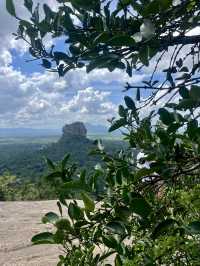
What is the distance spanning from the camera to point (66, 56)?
5.96 ft

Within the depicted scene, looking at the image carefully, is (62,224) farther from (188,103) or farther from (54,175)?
(188,103)

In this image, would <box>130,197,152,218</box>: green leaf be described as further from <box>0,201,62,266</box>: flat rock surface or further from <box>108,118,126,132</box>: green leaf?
<box>0,201,62,266</box>: flat rock surface

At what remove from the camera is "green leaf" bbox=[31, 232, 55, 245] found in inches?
62.3

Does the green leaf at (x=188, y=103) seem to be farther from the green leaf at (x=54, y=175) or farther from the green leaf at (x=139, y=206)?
the green leaf at (x=54, y=175)

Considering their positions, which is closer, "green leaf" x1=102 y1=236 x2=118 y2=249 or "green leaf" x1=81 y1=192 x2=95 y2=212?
"green leaf" x1=81 y1=192 x2=95 y2=212

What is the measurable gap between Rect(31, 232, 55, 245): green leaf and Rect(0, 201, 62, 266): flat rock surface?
23.5ft

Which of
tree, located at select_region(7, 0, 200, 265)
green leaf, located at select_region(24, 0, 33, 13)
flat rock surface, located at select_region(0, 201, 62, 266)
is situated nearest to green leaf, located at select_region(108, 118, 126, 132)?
tree, located at select_region(7, 0, 200, 265)

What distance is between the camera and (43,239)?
1.59 m

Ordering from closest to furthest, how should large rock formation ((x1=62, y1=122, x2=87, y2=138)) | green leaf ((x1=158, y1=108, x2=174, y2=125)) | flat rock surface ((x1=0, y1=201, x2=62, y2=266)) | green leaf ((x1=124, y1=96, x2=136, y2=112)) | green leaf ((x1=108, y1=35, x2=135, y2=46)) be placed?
green leaf ((x1=108, y1=35, x2=135, y2=46)) < green leaf ((x1=158, y1=108, x2=174, y2=125)) < green leaf ((x1=124, y1=96, x2=136, y2=112)) < flat rock surface ((x1=0, y1=201, x2=62, y2=266)) < large rock formation ((x1=62, y1=122, x2=87, y2=138))

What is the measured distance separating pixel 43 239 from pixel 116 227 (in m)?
0.27

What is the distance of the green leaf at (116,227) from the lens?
1464 millimetres

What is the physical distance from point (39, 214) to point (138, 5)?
1258cm

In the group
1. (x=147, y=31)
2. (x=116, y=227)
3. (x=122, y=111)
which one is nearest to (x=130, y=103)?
(x=122, y=111)

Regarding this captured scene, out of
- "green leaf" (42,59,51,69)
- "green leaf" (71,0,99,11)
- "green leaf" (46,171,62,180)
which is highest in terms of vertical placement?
"green leaf" (71,0,99,11)
